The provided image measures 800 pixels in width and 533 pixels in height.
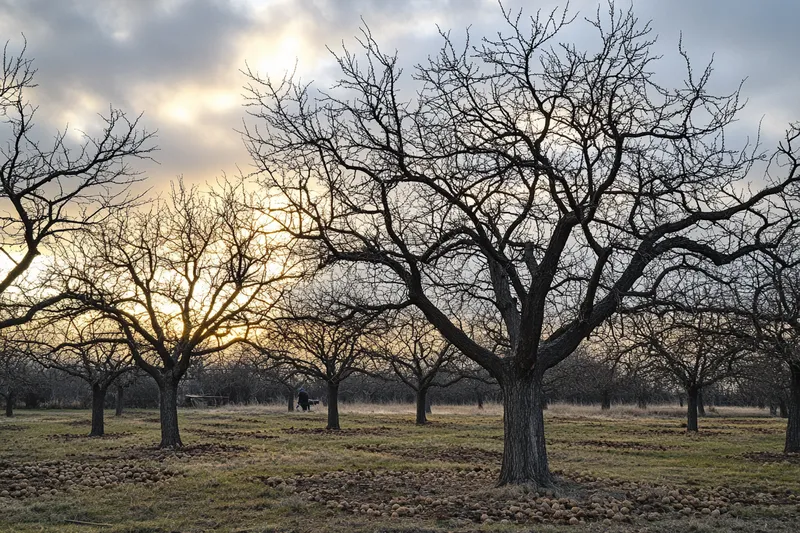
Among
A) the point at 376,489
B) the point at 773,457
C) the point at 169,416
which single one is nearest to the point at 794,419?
the point at 773,457

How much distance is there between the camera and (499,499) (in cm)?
1098

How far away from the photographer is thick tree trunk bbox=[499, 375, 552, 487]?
12000mm

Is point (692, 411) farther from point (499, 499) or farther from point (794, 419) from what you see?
point (499, 499)

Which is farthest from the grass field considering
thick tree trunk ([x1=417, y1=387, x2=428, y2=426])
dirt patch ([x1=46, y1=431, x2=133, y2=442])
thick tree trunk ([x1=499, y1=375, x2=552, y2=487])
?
thick tree trunk ([x1=417, y1=387, x2=428, y2=426])

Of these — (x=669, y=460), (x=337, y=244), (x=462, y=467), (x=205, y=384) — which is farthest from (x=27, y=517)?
(x=205, y=384)

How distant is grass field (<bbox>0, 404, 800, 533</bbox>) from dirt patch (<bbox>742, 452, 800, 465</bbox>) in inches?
4.8

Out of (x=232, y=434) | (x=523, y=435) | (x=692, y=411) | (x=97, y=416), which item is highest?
(x=523, y=435)

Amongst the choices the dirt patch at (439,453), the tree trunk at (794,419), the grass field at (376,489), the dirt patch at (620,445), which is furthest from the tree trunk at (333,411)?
the tree trunk at (794,419)

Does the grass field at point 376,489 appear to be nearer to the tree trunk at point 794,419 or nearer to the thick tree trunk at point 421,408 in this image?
the tree trunk at point 794,419

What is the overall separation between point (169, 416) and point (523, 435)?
1246 cm

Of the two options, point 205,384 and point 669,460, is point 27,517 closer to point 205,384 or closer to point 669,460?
point 669,460

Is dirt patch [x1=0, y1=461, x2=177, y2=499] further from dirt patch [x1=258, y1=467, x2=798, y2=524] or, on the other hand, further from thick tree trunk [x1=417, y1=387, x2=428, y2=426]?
thick tree trunk [x1=417, y1=387, x2=428, y2=426]

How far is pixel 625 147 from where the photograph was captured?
35.7ft

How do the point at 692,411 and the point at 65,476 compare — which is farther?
the point at 692,411
